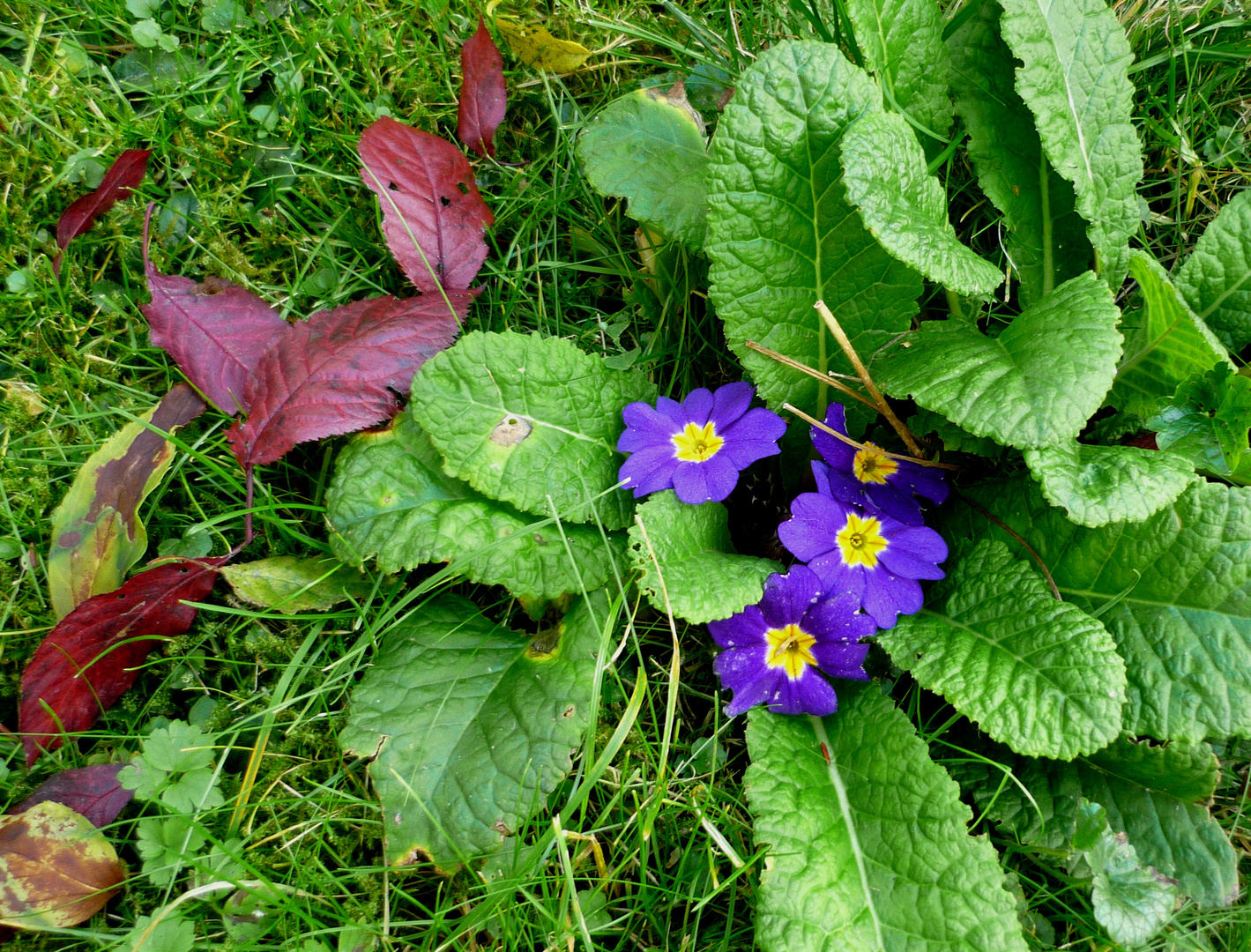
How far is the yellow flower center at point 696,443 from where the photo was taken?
6.33 feet

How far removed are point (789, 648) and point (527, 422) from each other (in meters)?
0.74

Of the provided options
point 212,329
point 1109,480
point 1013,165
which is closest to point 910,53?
point 1013,165

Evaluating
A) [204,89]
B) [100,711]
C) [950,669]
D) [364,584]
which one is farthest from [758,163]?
[100,711]

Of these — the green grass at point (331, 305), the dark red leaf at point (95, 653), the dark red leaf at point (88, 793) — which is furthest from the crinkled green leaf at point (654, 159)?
the dark red leaf at point (88, 793)

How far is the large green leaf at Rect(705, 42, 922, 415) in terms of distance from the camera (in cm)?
172

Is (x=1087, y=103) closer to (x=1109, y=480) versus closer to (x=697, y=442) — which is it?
(x=1109, y=480)

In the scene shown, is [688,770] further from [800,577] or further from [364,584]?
[364,584]

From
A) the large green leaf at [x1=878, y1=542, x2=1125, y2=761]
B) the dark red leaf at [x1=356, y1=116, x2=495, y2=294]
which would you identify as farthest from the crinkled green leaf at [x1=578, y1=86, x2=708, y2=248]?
the large green leaf at [x1=878, y1=542, x2=1125, y2=761]

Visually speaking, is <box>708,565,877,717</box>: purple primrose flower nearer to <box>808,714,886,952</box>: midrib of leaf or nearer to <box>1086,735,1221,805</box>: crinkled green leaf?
<box>808,714,886,952</box>: midrib of leaf

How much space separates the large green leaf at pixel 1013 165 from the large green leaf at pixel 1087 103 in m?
0.11

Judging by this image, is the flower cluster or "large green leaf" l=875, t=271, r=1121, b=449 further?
the flower cluster

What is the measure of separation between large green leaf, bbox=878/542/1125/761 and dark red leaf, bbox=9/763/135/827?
1.59 metres

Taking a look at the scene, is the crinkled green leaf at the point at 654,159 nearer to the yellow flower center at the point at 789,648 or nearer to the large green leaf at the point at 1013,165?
the large green leaf at the point at 1013,165

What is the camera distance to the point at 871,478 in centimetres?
196
